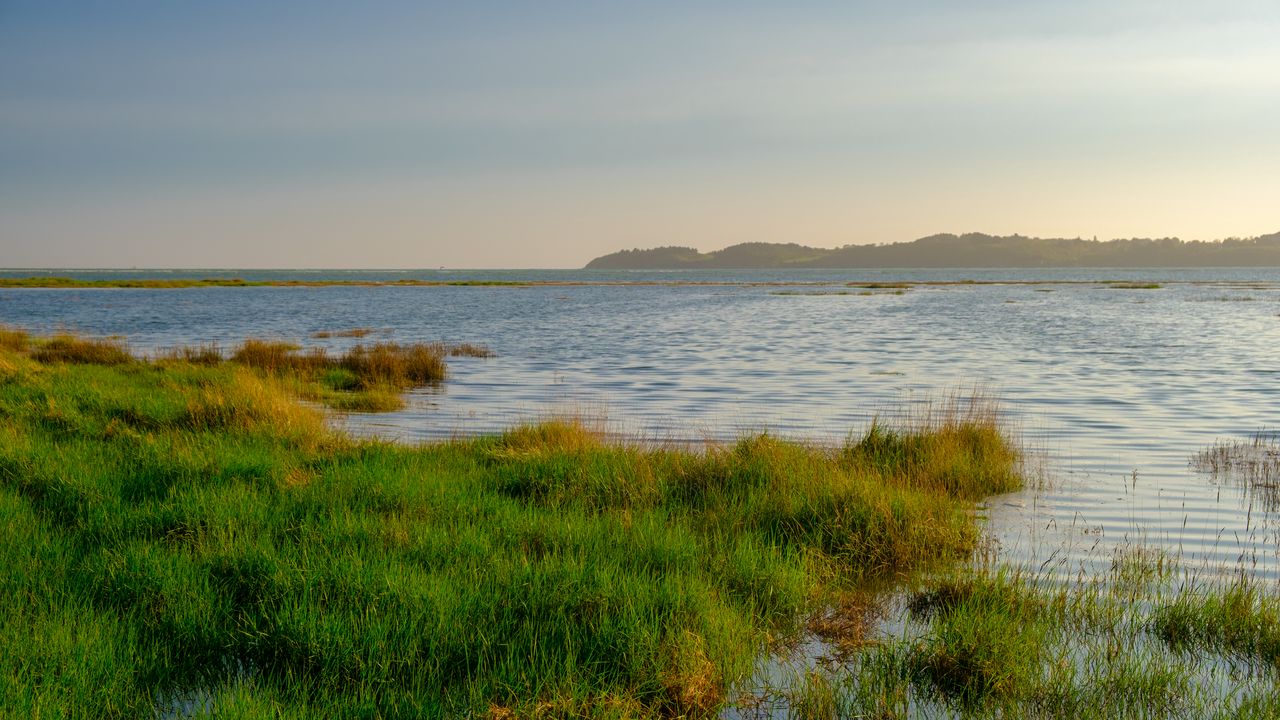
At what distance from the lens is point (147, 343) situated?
35.9 meters

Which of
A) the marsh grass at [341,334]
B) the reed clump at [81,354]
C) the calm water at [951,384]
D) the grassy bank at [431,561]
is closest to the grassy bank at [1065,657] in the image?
the grassy bank at [431,561]

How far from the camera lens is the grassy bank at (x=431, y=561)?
5180 millimetres

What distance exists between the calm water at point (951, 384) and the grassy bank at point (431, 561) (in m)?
1.72

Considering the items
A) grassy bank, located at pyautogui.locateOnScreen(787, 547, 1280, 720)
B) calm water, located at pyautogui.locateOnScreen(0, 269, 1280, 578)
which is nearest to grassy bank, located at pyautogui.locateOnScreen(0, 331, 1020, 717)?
grassy bank, located at pyautogui.locateOnScreen(787, 547, 1280, 720)

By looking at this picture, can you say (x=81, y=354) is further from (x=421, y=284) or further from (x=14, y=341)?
(x=421, y=284)

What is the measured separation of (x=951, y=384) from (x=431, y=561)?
18.8m

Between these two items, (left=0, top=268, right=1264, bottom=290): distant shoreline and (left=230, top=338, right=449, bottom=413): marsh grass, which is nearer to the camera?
(left=230, top=338, right=449, bottom=413): marsh grass

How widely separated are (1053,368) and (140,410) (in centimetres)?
2389

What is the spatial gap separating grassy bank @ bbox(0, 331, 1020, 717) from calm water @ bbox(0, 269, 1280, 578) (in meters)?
1.72

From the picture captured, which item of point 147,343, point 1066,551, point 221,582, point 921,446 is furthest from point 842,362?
point 147,343

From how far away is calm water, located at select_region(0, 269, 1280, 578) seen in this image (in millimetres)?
9883

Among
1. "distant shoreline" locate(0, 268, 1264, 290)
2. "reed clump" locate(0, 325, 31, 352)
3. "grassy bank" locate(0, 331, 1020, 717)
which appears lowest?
"grassy bank" locate(0, 331, 1020, 717)

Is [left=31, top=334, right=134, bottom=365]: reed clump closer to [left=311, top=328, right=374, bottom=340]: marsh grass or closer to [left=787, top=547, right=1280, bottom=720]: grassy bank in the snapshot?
[left=311, top=328, right=374, bottom=340]: marsh grass

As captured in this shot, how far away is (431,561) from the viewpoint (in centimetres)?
679
